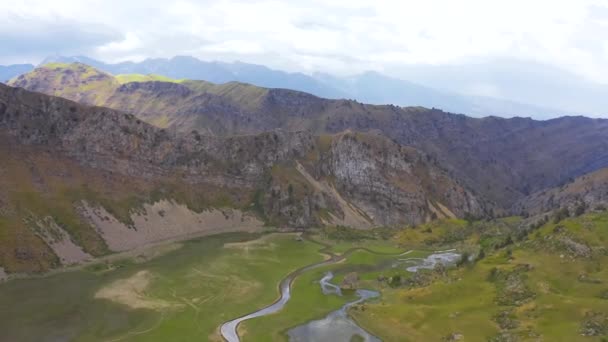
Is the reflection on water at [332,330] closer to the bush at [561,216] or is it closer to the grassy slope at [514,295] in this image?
the grassy slope at [514,295]

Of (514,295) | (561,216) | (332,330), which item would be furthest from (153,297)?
(561,216)

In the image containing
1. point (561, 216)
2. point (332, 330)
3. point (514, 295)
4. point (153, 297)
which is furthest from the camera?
point (561, 216)

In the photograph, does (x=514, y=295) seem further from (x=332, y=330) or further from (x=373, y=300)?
(x=332, y=330)

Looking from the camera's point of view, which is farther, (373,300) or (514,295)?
(373,300)

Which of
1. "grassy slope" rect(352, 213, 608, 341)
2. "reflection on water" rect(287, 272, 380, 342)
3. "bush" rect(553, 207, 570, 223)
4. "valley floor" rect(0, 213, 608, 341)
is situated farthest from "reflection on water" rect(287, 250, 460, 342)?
"bush" rect(553, 207, 570, 223)

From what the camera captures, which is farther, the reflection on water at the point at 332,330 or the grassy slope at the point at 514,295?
the reflection on water at the point at 332,330

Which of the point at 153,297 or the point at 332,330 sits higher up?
the point at 153,297

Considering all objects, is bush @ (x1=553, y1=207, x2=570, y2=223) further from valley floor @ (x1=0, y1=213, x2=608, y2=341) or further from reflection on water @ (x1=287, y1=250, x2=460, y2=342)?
reflection on water @ (x1=287, y1=250, x2=460, y2=342)

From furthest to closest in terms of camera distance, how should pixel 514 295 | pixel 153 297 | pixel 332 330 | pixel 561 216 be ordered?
pixel 561 216, pixel 153 297, pixel 514 295, pixel 332 330

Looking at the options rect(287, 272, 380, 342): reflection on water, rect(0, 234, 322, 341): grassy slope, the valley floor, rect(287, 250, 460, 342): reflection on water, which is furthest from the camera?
rect(287, 272, 380, 342): reflection on water

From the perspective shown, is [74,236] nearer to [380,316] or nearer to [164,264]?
[164,264]

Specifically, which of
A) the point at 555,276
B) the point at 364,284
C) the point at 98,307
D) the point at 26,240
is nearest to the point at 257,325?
the point at 98,307

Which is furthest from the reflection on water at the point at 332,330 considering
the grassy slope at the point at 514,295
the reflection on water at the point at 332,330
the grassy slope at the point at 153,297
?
the grassy slope at the point at 153,297
